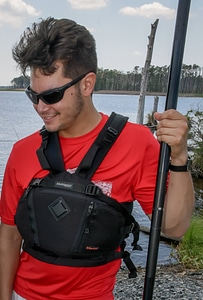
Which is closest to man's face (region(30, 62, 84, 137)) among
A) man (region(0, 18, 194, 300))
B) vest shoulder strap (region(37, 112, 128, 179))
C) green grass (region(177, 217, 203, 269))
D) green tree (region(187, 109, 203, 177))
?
man (region(0, 18, 194, 300))

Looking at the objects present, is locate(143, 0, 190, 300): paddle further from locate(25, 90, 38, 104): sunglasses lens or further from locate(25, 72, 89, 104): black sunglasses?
locate(25, 90, 38, 104): sunglasses lens

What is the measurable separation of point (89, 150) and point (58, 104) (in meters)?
0.25

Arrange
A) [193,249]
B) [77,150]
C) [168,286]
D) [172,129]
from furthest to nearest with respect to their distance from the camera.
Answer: [193,249], [168,286], [77,150], [172,129]

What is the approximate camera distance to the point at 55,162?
6.63 ft

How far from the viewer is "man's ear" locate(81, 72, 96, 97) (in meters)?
2.02

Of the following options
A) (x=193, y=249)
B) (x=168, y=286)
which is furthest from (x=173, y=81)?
(x=193, y=249)

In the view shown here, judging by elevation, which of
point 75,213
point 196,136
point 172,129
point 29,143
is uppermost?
point 172,129

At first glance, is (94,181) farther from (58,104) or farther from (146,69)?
(146,69)

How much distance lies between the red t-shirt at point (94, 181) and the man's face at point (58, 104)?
0.12m

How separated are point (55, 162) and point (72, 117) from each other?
0.73 ft

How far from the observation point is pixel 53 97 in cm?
195

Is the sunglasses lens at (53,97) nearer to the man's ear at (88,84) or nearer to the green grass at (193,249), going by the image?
the man's ear at (88,84)

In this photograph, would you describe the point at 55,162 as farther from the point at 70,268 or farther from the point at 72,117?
the point at 70,268

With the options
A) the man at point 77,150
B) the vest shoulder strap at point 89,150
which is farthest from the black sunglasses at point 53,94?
the vest shoulder strap at point 89,150
